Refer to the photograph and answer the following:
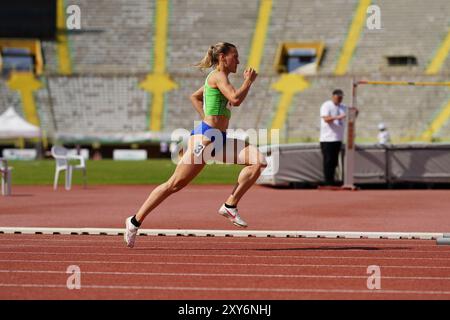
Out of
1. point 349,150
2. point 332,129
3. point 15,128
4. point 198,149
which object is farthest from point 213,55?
point 15,128

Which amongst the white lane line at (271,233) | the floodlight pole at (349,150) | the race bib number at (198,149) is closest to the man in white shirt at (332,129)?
the floodlight pole at (349,150)

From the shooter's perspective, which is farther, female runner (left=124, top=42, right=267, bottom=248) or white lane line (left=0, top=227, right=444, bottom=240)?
white lane line (left=0, top=227, right=444, bottom=240)

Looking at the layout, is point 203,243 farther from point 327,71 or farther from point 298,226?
point 327,71

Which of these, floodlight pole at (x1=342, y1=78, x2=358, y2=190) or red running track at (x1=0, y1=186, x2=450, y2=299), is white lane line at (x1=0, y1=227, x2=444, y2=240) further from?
floodlight pole at (x1=342, y1=78, x2=358, y2=190)

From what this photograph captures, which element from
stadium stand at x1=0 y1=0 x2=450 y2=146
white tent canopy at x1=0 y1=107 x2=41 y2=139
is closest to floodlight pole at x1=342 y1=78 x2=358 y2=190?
stadium stand at x1=0 y1=0 x2=450 y2=146

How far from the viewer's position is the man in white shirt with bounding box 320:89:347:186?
17594mm

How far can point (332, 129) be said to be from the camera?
17.8 m

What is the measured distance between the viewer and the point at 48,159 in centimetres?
3900

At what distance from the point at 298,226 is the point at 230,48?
308 cm

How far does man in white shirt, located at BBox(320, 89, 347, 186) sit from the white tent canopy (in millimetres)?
22020
